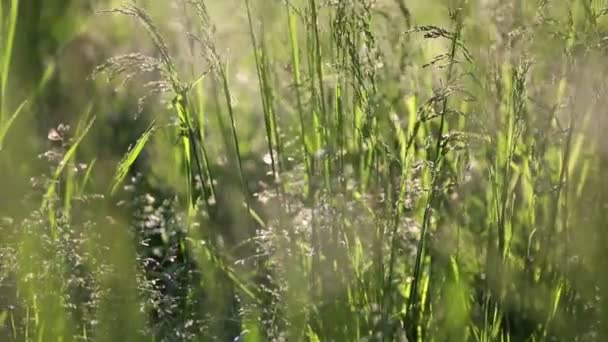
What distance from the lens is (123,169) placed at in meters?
1.55

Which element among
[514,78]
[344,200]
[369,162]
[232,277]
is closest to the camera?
[514,78]

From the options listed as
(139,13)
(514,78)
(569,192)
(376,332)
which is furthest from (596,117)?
(139,13)

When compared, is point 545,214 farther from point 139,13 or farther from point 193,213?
point 139,13

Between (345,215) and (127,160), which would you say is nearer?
(345,215)

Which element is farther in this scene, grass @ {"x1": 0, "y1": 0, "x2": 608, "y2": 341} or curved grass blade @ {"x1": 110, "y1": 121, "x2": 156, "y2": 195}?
curved grass blade @ {"x1": 110, "y1": 121, "x2": 156, "y2": 195}

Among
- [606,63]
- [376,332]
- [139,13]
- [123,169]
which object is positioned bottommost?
[376,332]

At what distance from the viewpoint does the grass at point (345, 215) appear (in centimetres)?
134

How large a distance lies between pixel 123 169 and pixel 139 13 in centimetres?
30

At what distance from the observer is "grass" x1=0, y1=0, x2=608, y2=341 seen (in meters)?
1.34

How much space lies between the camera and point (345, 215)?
4.68 feet

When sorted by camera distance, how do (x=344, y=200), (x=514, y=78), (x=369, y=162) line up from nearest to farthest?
1. (x=514, y=78)
2. (x=344, y=200)
3. (x=369, y=162)

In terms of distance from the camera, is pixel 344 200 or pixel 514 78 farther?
pixel 344 200

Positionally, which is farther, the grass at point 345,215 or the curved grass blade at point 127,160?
the curved grass blade at point 127,160

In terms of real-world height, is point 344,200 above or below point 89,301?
above
